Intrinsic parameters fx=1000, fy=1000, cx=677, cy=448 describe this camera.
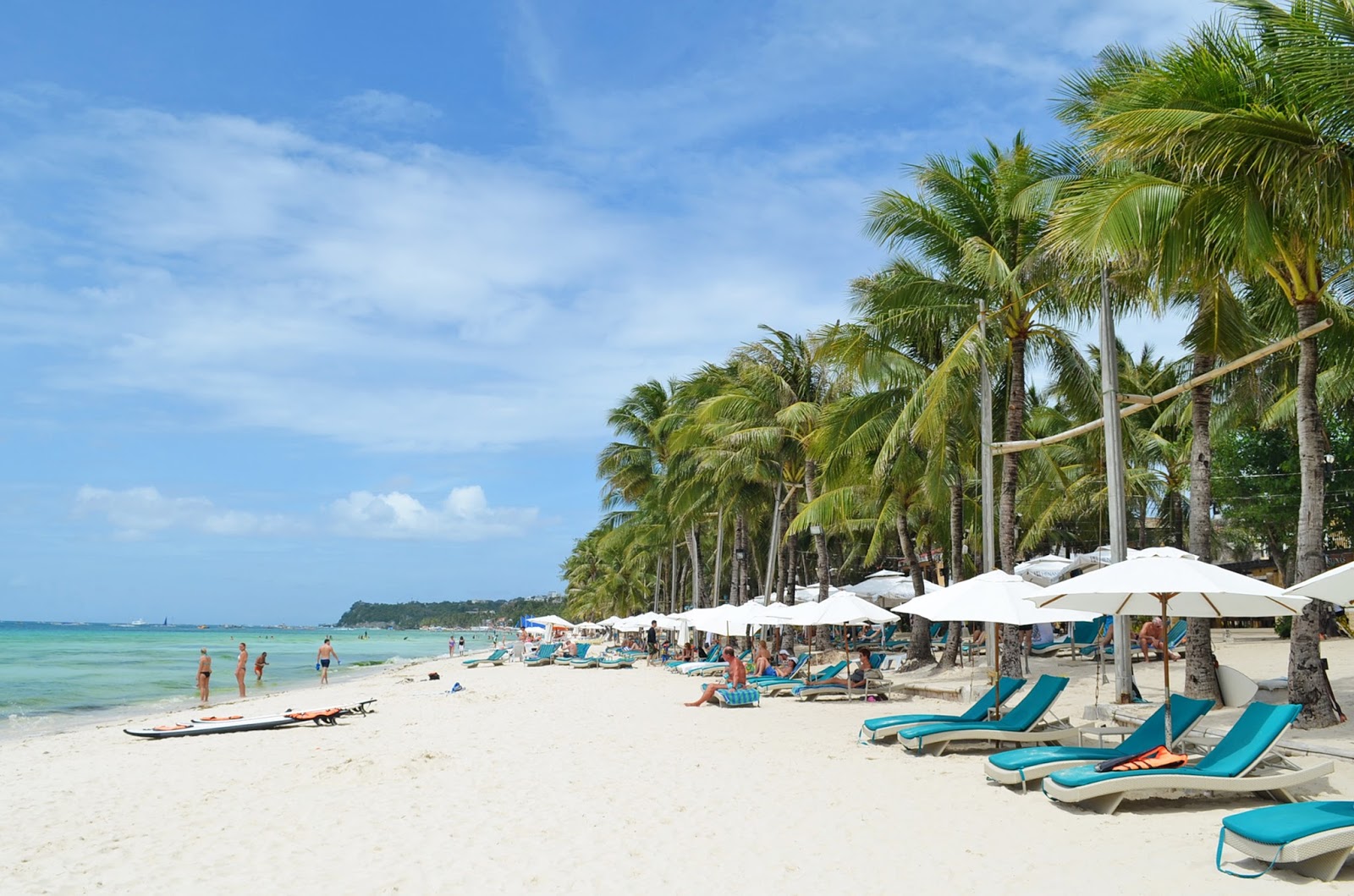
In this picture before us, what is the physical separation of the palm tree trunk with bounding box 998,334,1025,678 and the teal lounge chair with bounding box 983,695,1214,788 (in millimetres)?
7084

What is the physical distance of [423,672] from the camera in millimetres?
36344

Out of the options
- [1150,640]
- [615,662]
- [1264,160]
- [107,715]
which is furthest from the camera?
[615,662]

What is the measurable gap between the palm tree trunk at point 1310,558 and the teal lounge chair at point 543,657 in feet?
89.7

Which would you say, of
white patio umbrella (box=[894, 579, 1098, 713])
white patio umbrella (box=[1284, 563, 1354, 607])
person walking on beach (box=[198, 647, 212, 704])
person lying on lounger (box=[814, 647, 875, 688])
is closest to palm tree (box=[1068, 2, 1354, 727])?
white patio umbrella (box=[894, 579, 1098, 713])

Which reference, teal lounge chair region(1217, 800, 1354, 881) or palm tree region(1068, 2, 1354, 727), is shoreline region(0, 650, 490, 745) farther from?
palm tree region(1068, 2, 1354, 727)

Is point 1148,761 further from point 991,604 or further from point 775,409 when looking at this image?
point 775,409

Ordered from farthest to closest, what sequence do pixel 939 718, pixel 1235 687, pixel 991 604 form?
1. pixel 991 604
2. pixel 939 718
3. pixel 1235 687

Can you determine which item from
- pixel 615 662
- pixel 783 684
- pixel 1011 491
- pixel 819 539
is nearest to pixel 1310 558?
pixel 1011 491

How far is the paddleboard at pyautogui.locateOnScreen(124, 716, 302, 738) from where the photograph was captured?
14633 millimetres

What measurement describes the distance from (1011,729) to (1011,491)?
6601 millimetres

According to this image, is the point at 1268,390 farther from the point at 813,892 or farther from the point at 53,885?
the point at 53,885

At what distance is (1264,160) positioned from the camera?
8.89m

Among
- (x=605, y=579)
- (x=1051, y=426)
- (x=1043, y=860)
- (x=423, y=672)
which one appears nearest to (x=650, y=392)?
(x=423, y=672)

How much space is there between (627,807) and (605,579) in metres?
73.1
